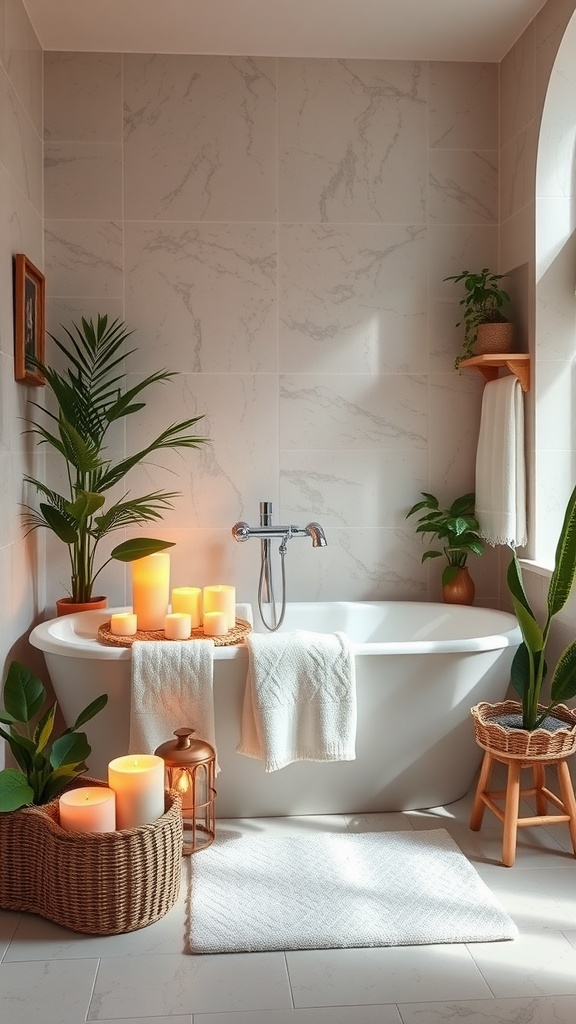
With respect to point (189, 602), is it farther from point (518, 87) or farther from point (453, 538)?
point (518, 87)

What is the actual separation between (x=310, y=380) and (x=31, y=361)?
3.43 ft

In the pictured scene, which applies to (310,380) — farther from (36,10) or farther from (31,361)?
(36,10)

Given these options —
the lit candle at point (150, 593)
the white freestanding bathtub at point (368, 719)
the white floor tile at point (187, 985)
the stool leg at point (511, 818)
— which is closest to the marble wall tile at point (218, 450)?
the lit candle at point (150, 593)

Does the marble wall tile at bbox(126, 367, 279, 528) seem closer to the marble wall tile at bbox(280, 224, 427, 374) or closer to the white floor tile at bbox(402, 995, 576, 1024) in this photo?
the marble wall tile at bbox(280, 224, 427, 374)

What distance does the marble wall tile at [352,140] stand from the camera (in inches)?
136

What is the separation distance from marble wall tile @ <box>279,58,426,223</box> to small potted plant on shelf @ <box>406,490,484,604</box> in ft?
3.62

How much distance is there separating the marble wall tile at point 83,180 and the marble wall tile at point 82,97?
0.12 feet

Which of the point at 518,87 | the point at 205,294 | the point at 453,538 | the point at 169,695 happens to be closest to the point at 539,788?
the point at 453,538

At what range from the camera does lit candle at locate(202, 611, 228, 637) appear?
2.85 m

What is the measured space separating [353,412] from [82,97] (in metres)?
1.54

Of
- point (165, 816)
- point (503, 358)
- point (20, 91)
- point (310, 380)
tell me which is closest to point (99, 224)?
point (20, 91)

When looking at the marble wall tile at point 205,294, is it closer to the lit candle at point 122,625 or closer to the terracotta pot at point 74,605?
the terracotta pot at point 74,605

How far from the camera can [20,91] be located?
9.91 feet

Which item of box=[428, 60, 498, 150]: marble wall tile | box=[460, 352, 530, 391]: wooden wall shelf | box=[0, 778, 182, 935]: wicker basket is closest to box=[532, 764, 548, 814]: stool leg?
box=[0, 778, 182, 935]: wicker basket
